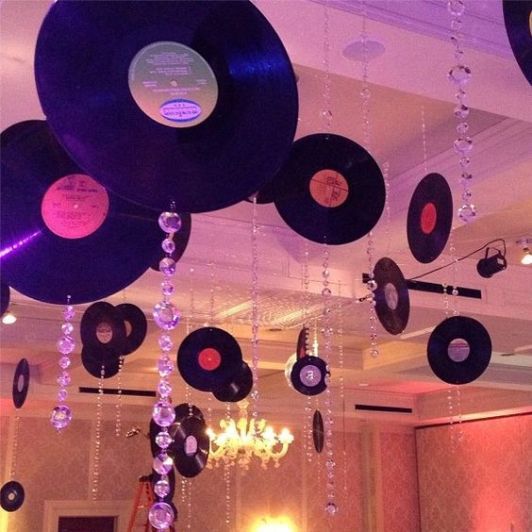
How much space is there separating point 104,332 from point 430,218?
220cm

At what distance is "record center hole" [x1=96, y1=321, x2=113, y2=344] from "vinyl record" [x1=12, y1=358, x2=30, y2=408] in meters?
2.70

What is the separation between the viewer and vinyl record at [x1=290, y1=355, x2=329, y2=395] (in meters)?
5.53

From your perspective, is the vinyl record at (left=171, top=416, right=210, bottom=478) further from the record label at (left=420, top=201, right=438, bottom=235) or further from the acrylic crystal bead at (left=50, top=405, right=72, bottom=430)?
the acrylic crystal bead at (left=50, top=405, right=72, bottom=430)

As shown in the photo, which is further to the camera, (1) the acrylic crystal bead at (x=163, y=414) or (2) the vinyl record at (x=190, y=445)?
(2) the vinyl record at (x=190, y=445)

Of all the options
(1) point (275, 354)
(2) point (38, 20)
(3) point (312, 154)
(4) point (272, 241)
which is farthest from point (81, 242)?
(1) point (275, 354)

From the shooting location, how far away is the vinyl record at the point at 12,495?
9516 millimetres

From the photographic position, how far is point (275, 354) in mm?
9453

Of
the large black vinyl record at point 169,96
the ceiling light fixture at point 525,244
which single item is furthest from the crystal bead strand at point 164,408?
the ceiling light fixture at point 525,244

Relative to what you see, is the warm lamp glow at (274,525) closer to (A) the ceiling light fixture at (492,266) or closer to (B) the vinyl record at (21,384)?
(B) the vinyl record at (21,384)

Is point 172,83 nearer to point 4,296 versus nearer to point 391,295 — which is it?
point 4,296

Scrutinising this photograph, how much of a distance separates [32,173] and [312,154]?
147 centimetres

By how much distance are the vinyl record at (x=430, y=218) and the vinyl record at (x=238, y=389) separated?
2.50 m

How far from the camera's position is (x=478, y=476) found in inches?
516

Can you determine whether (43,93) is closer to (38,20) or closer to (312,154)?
(38,20)
